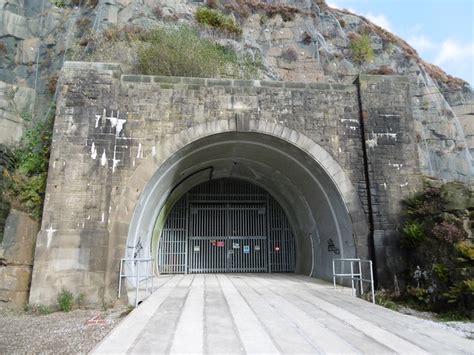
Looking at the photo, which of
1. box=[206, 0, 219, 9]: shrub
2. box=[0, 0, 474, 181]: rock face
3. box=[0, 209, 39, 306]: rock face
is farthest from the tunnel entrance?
box=[206, 0, 219, 9]: shrub

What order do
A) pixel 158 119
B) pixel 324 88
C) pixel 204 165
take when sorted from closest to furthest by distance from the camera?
pixel 158 119
pixel 324 88
pixel 204 165

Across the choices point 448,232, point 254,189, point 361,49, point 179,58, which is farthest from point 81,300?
point 361,49

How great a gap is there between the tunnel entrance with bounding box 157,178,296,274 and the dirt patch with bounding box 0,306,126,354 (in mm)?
6683

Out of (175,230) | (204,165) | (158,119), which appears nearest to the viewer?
(158,119)

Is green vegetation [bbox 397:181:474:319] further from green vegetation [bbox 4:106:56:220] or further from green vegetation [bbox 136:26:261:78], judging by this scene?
green vegetation [bbox 4:106:56:220]

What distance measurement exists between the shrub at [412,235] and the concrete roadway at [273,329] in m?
2.57

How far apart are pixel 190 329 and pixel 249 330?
0.76 metres

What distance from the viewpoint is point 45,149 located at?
9.62m

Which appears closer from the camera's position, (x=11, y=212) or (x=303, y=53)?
(x=11, y=212)

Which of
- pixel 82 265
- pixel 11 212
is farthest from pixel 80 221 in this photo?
pixel 11 212

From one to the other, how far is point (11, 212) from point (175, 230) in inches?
266

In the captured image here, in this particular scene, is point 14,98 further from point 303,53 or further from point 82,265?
point 303,53

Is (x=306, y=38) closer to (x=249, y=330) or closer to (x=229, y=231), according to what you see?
(x=229, y=231)

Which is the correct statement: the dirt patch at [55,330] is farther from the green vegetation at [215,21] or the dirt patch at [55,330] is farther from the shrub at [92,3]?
the shrub at [92,3]
